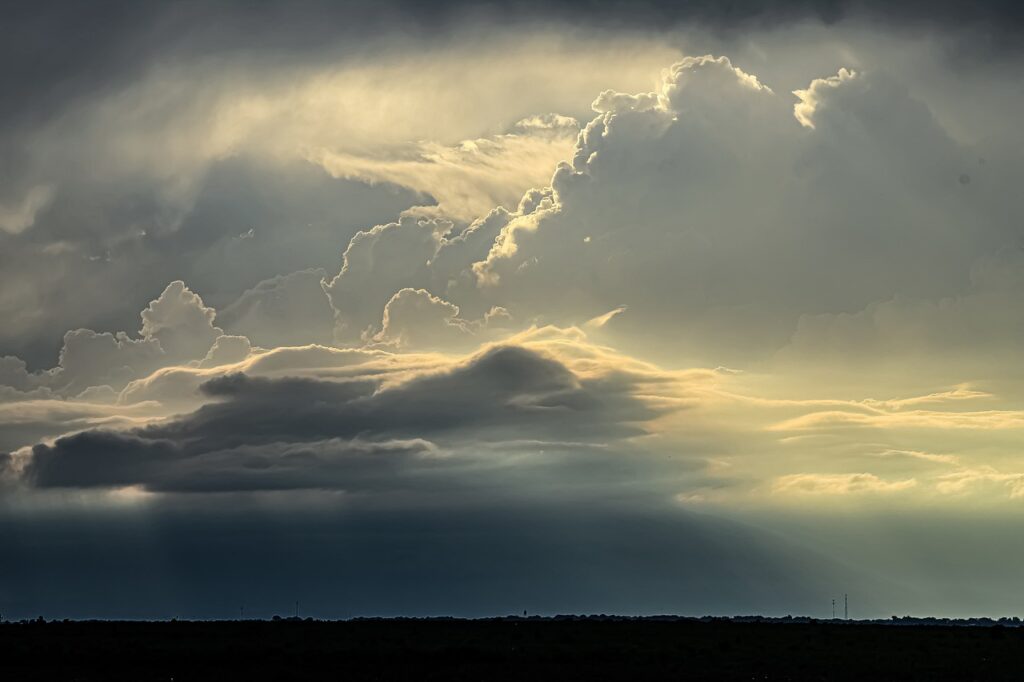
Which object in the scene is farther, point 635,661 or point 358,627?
point 358,627

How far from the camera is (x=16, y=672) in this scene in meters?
114

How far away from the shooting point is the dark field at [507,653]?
112125 millimetres

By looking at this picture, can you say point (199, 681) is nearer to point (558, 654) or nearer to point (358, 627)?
point (558, 654)

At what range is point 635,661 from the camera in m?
120

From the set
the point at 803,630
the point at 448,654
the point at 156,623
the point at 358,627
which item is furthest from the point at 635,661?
the point at 156,623

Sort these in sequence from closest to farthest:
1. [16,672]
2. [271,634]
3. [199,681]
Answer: [199,681] < [16,672] < [271,634]

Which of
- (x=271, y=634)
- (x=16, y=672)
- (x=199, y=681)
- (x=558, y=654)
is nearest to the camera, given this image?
(x=199, y=681)

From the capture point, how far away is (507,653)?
12794 centimetres

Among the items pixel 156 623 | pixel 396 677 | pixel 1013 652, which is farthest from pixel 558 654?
pixel 156 623

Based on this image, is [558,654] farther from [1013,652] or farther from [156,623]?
[156,623]

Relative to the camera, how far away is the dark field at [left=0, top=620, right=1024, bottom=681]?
368ft

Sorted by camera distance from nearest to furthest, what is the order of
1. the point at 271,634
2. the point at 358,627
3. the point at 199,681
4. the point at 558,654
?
the point at 199,681 → the point at 558,654 → the point at 271,634 → the point at 358,627

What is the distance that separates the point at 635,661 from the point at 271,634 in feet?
162

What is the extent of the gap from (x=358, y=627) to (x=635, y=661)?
57.0m
